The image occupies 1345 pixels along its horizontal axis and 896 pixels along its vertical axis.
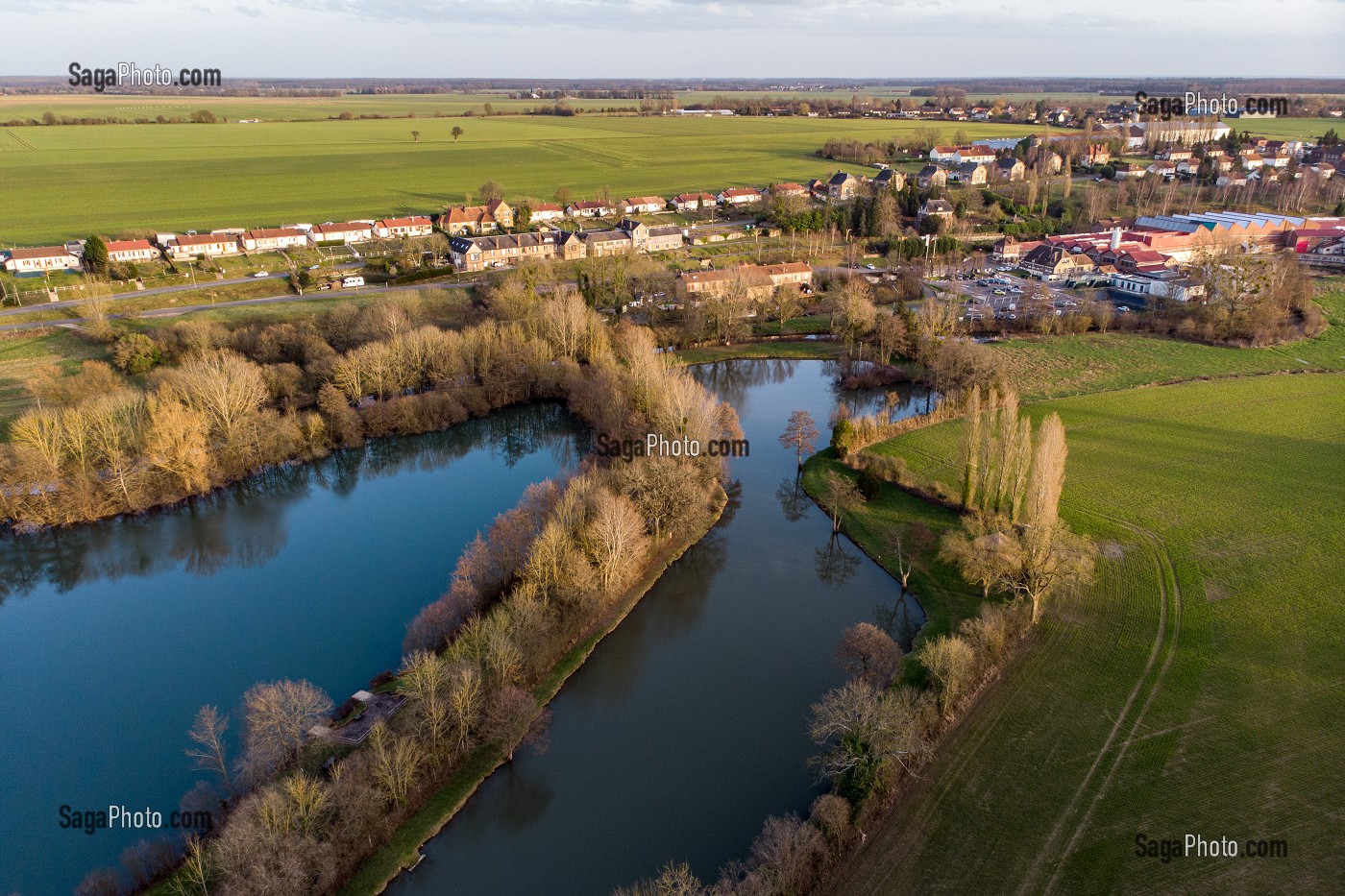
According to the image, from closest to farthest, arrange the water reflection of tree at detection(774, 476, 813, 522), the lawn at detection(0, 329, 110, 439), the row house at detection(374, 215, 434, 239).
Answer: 1. the water reflection of tree at detection(774, 476, 813, 522)
2. the lawn at detection(0, 329, 110, 439)
3. the row house at detection(374, 215, 434, 239)

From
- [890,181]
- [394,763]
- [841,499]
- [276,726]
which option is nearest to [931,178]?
[890,181]

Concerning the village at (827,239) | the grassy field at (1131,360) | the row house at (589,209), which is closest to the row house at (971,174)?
the village at (827,239)

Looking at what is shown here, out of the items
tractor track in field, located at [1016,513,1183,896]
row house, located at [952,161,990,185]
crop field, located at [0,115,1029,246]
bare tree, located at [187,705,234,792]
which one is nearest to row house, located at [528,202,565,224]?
crop field, located at [0,115,1029,246]

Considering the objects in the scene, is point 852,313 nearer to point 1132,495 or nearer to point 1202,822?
point 1132,495

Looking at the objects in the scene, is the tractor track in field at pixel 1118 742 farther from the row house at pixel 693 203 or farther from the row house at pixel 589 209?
the row house at pixel 693 203

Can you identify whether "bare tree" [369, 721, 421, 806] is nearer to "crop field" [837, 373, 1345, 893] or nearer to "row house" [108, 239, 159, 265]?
"crop field" [837, 373, 1345, 893]

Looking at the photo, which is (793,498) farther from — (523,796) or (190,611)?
(190,611)

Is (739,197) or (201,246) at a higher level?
(739,197)
